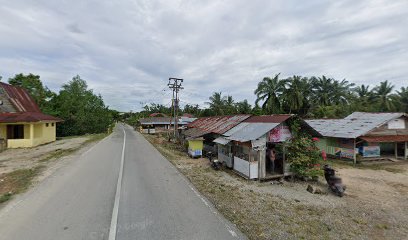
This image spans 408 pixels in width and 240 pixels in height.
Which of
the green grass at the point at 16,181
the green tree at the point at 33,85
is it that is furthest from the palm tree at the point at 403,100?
the green tree at the point at 33,85

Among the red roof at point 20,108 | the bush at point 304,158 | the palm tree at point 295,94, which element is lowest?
the bush at point 304,158

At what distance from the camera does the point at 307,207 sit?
305 inches

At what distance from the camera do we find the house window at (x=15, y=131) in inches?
885

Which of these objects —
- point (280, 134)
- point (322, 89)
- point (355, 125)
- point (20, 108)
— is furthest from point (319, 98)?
point (20, 108)

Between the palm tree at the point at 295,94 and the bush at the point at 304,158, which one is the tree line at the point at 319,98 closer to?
the palm tree at the point at 295,94

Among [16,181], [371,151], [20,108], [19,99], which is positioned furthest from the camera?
[19,99]

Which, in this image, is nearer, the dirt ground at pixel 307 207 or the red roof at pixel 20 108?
the dirt ground at pixel 307 207

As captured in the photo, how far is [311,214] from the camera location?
7105 millimetres

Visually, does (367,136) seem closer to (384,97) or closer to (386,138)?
(386,138)

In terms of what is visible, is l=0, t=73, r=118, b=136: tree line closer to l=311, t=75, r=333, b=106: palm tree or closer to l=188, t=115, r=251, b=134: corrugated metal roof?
l=188, t=115, r=251, b=134: corrugated metal roof

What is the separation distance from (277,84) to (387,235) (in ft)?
117

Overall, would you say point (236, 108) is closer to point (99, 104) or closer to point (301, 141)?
point (99, 104)

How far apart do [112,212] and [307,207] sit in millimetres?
6361

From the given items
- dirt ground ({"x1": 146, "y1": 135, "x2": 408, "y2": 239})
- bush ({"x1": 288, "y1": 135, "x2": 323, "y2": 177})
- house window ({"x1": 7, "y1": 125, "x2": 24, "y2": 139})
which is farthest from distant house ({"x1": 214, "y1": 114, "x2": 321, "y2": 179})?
house window ({"x1": 7, "y1": 125, "x2": 24, "y2": 139})
